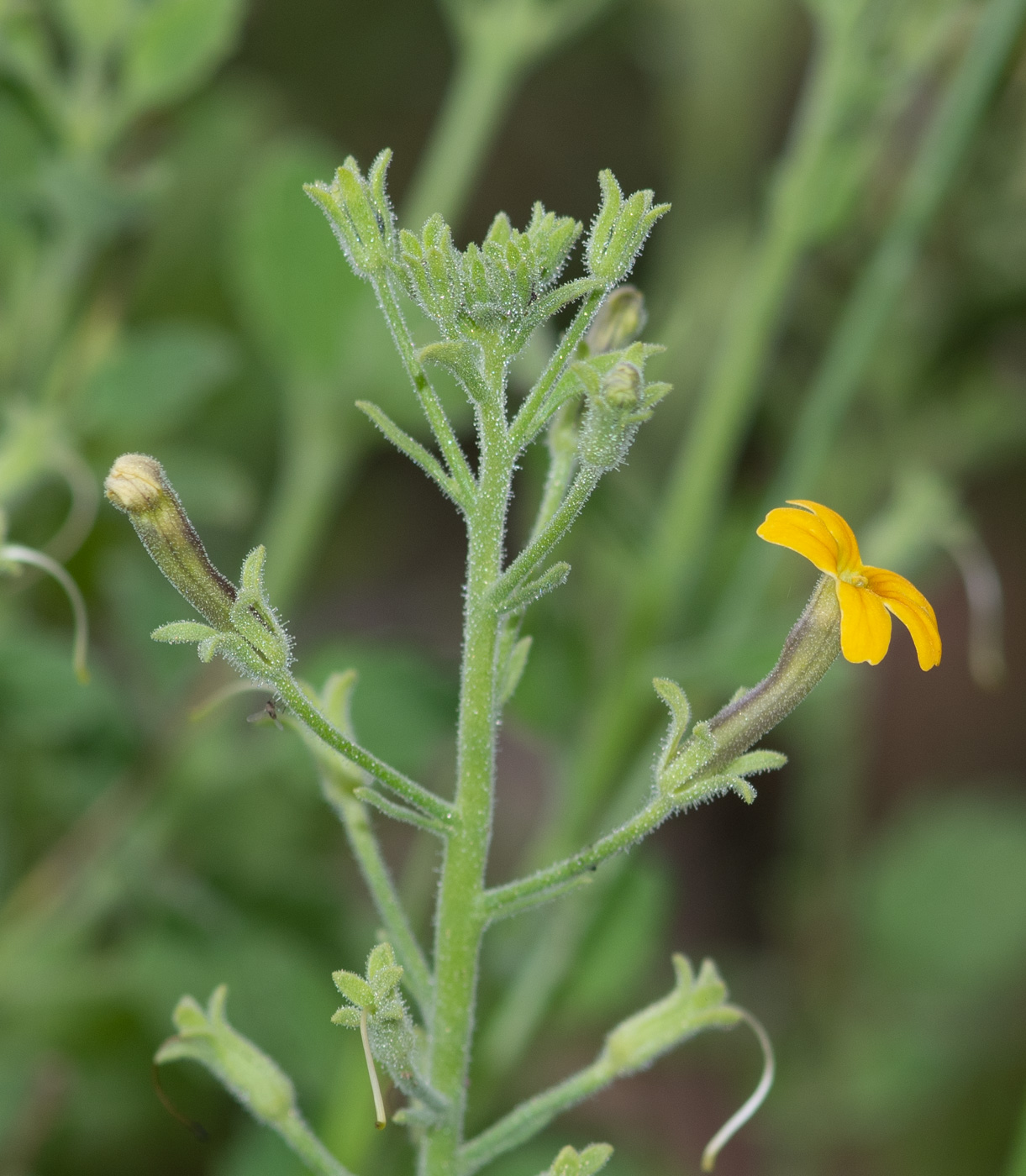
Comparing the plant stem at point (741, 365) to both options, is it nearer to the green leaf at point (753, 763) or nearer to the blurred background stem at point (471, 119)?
the blurred background stem at point (471, 119)

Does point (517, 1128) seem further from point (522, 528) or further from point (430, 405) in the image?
point (522, 528)

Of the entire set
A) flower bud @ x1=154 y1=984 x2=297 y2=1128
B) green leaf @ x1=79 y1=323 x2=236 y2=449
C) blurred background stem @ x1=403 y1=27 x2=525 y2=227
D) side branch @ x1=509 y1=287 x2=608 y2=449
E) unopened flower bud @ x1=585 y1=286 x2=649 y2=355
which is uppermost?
blurred background stem @ x1=403 y1=27 x2=525 y2=227

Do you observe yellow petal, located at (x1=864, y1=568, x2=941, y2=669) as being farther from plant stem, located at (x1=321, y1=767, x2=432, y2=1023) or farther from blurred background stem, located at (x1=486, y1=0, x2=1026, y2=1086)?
blurred background stem, located at (x1=486, y1=0, x2=1026, y2=1086)

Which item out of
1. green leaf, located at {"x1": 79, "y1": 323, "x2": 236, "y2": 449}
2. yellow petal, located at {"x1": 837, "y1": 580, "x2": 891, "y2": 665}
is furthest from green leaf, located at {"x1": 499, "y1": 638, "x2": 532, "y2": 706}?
green leaf, located at {"x1": 79, "y1": 323, "x2": 236, "y2": 449}

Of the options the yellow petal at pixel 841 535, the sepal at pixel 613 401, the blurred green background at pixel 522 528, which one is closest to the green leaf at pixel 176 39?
the blurred green background at pixel 522 528

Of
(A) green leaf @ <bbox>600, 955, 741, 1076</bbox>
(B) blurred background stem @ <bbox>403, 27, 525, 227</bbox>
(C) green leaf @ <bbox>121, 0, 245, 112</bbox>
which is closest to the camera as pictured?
(A) green leaf @ <bbox>600, 955, 741, 1076</bbox>

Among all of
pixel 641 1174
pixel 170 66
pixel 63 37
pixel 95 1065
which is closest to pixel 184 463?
pixel 170 66

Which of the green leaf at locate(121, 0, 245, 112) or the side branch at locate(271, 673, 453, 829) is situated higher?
the green leaf at locate(121, 0, 245, 112)
